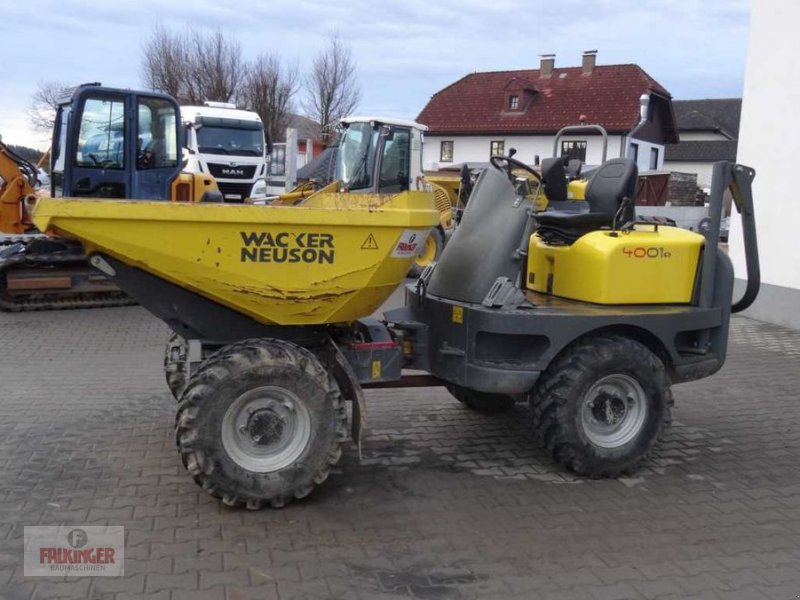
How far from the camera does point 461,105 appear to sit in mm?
42594

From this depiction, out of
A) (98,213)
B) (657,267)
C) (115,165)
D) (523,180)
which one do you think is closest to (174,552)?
(98,213)

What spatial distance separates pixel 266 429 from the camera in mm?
4168

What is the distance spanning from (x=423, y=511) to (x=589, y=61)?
1537 inches

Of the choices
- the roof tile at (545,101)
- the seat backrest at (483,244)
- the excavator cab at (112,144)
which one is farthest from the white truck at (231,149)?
the roof tile at (545,101)

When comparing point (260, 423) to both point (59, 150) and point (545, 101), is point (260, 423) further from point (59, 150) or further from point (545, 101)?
point (545, 101)

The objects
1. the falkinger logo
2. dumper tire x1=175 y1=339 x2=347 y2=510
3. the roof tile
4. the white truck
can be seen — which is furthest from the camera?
the roof tile

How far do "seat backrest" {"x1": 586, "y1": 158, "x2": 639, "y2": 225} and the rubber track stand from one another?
6861 millimetres

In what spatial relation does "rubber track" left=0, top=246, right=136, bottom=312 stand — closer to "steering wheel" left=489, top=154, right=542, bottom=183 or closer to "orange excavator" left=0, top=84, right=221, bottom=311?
"orange excavator" left=0, top=84, right=221, bottom=311

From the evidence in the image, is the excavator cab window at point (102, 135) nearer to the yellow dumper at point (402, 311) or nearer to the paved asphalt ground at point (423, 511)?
the paved asphalt ground at point (423, 511)

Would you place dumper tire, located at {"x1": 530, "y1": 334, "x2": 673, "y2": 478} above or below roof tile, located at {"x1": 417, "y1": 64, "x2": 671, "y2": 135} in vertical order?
below

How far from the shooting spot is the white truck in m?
18.4

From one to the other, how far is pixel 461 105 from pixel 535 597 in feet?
134

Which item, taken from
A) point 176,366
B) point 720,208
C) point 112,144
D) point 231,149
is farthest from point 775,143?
point 231,149

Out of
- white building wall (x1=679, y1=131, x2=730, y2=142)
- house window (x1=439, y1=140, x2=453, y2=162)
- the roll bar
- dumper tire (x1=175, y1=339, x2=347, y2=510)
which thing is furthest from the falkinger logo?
white building wall (x1=679, y1=131, x2=730, y2=142)
